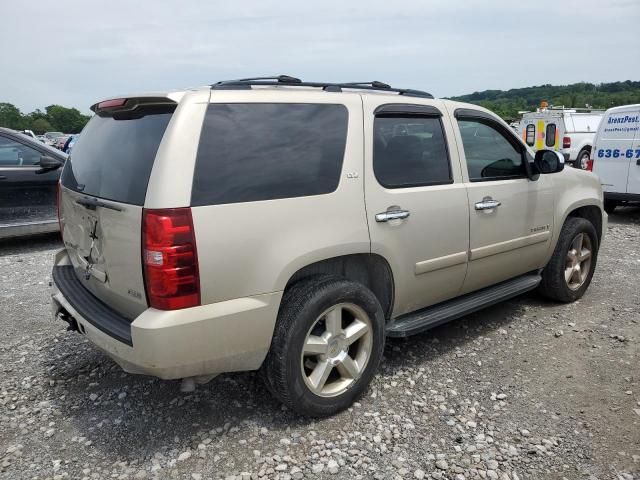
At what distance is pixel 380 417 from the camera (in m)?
2.99

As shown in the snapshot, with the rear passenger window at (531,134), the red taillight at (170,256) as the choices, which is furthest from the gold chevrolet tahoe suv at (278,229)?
the rear passenger window at (531,134)

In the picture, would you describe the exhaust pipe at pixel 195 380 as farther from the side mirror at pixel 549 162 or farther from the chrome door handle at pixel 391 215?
the side mirror at pixel 549 162

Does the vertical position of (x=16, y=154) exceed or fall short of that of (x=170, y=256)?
it exceeds it

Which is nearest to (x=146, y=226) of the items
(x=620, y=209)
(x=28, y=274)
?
(x=28, y=274)

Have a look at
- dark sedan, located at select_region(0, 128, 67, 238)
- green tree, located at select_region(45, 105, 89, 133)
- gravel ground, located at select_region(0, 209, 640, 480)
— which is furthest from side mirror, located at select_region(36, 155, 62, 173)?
green tree, located at select_region(45, 105, 89, 133)

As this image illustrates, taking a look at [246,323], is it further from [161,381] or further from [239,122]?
[161,381]

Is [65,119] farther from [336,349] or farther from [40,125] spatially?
[336,349]

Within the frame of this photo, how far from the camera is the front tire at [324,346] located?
270 centimetres

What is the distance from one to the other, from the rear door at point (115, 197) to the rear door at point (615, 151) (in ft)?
26.7

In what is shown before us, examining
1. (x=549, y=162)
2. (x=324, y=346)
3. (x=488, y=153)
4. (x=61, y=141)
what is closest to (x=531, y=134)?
(x=549, y=162)

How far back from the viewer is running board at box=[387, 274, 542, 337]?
3.31m

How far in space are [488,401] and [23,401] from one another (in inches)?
111

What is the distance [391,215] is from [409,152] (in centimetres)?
52

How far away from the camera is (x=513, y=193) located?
391cm
